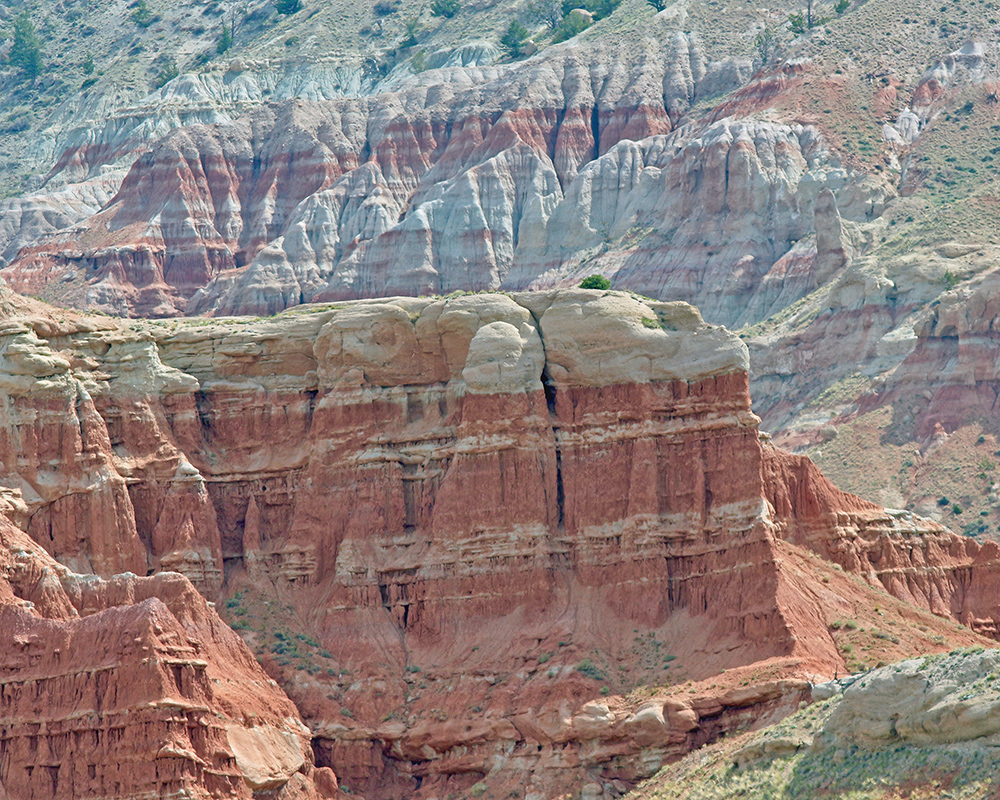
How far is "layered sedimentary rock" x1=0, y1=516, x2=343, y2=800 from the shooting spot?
76.1 m

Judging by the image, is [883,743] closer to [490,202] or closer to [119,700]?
[119,700]

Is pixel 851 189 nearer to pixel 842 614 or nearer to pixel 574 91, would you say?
pixel 574 91

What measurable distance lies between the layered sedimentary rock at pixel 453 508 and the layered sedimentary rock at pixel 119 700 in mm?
4543

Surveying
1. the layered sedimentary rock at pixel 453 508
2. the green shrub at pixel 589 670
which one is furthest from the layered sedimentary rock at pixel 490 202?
the green shrub at pixel 589 670

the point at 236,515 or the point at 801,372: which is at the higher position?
the point at 236,515

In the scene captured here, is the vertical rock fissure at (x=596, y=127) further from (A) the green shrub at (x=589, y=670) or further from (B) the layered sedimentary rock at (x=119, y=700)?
(B) the layered sedimentary rock at (x=119, y=700)

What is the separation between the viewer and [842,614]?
85.1m

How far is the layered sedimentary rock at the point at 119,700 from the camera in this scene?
76100mm

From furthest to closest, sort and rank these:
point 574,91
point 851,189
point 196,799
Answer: point 574,91 < point 851,189 < point 196,799

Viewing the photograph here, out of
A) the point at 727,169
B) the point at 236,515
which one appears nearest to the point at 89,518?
the point at 236,515

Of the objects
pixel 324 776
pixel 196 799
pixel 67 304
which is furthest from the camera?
pixel 67 304

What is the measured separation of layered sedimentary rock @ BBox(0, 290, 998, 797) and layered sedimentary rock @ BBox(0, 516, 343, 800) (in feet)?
14.9

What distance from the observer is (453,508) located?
87875mm

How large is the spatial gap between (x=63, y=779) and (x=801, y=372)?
81.5m
